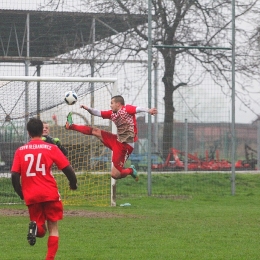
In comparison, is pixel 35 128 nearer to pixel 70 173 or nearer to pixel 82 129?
pixel 70 173

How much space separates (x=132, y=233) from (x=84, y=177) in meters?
5.80

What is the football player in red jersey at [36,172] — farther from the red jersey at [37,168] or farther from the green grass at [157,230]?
the green grass at [157,230]

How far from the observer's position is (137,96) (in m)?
20.0

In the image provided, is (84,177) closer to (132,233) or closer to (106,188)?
(106,188)

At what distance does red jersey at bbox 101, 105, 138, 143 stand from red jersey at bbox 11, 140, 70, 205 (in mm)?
6292

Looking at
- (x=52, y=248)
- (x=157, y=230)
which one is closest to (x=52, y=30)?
(x=157, y=230)

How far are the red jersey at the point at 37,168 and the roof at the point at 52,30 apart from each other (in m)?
10.8

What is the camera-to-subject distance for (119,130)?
1537cm

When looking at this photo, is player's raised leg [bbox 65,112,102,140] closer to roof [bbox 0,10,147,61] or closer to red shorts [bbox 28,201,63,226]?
roof [bbox 0,10,147,61]

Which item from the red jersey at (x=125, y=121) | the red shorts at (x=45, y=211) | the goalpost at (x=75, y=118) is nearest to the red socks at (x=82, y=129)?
the red jersey at (x=125, y=121)

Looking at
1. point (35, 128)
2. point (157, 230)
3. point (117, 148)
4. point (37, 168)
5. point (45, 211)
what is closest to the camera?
point (37, 168)

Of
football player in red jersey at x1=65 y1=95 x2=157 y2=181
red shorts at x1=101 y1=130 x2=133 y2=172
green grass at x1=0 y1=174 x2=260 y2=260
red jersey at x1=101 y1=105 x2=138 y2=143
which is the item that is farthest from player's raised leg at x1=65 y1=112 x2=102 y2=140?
green grass at x1=0 y1=174 x2=260 y2=260

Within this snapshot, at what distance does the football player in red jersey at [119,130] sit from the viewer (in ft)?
49.0

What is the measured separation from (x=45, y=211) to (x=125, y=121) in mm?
6384
